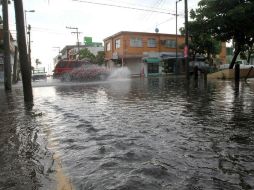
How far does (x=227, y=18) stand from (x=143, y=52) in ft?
96.8

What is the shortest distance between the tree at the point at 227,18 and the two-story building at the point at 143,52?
25.1 meters

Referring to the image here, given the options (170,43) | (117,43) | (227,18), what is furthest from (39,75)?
(227,18)

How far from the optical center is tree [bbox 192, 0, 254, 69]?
22219 mm

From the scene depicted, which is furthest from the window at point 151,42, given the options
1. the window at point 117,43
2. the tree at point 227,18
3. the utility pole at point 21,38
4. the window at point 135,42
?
the utility pole at point 21,38

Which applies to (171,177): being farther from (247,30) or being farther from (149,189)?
(247,30)

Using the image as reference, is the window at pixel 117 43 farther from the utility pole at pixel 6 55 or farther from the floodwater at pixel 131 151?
the floodwater at pixel 131 151

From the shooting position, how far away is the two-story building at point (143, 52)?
51344 mm

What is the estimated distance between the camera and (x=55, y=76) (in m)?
31.3

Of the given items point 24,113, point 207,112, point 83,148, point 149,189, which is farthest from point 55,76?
point 149,189

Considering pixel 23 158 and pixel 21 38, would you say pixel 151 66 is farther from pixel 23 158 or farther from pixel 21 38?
pixel 23 158

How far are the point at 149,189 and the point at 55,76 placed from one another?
94.5ft

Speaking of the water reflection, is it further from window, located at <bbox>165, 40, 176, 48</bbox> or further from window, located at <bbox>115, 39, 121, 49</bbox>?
window, located at <bbox>165, 40, 176, 48</bbox>

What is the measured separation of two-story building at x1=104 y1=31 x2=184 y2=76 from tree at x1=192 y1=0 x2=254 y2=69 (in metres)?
25.1

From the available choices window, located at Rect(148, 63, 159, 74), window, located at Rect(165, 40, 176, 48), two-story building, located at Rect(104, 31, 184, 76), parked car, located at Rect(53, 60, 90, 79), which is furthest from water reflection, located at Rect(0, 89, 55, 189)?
window, located at Rect(165, 40, 176, 48)
